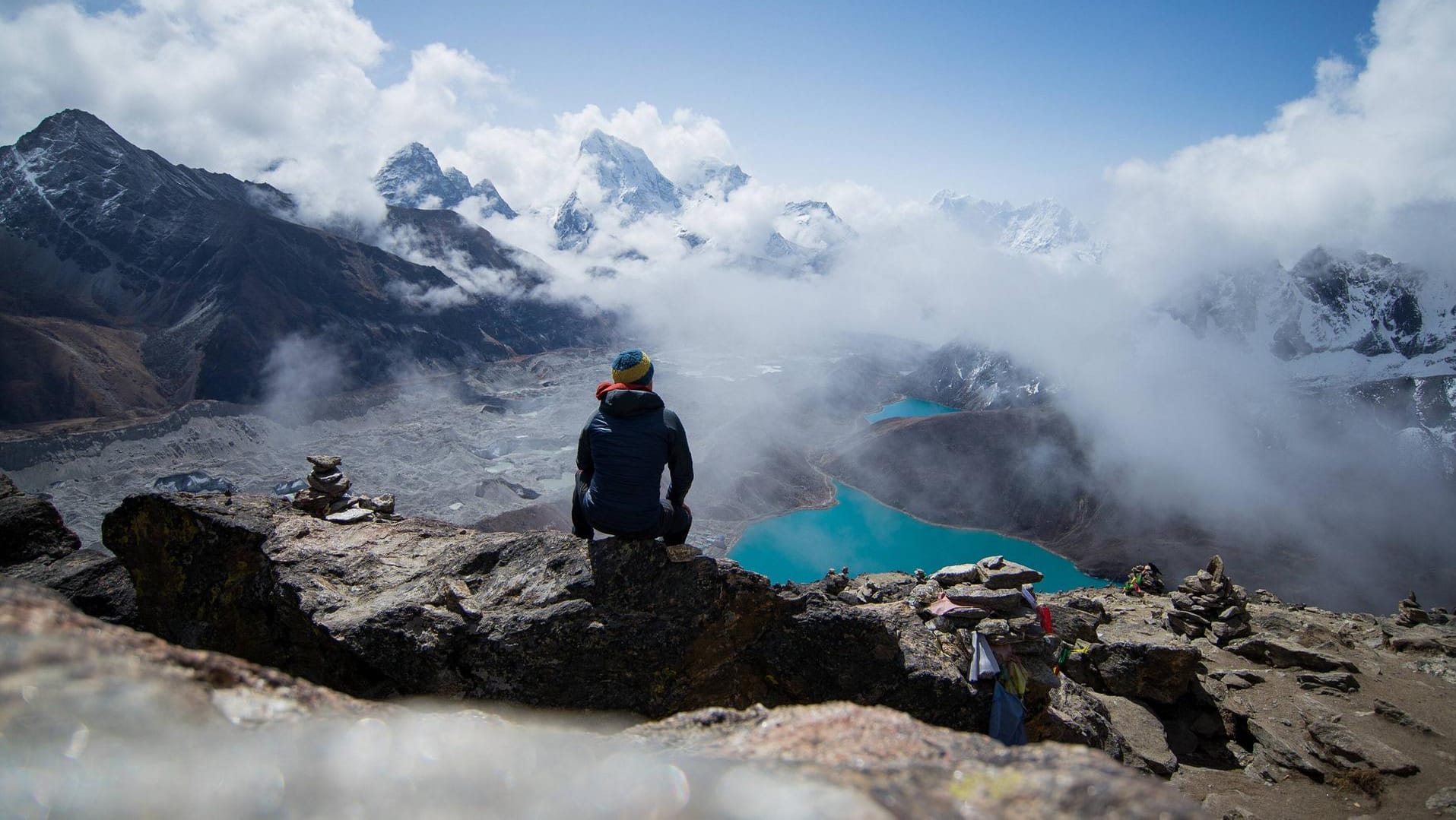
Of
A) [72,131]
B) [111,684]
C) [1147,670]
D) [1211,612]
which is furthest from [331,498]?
[72,131]

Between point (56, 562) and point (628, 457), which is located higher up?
point (628, 457)

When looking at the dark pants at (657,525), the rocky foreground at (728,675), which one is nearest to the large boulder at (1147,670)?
the rocky foreground at (728,675)

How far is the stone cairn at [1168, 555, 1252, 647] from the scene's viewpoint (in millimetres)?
15102

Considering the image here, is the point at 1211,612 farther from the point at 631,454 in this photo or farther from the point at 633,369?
the point at 633,369

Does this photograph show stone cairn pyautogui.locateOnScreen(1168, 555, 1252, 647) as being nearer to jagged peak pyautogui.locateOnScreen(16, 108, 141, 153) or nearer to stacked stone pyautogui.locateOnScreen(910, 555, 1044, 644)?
stacked stone pyautogui.locateOnScreen(910, 555, 1044, 644)

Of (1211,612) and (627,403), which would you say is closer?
(627,403)

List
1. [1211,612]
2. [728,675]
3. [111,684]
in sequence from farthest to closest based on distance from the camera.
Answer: [1211,612] → [728,675] → [111,684]

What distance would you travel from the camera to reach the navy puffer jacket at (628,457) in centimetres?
551

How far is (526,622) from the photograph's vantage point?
205 inches

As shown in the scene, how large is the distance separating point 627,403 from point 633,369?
13.1 inches

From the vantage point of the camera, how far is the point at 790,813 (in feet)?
5.51

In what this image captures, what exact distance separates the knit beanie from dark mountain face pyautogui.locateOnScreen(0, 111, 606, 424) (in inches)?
6254

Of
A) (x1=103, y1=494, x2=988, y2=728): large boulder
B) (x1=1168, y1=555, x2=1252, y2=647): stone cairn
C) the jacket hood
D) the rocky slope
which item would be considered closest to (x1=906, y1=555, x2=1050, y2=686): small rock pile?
(x1=103, y1=494, x2=988, y2=728): large boulder

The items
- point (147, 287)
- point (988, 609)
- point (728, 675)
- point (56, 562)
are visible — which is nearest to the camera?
point (728, 675)
